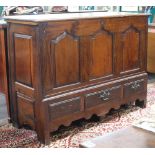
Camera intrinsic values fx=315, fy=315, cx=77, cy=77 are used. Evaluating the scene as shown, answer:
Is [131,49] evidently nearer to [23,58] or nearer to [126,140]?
[23,58]

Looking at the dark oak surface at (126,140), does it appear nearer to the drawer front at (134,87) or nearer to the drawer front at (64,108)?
the drawer front at (64,108)

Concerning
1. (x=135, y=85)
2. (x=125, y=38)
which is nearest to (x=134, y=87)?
(x=135, y=85)

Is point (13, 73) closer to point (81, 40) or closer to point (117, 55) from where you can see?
point (81, 40)

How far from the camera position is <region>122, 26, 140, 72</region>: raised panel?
280cm

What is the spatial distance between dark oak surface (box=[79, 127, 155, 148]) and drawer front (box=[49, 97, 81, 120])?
0.82m

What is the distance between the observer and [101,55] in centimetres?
261

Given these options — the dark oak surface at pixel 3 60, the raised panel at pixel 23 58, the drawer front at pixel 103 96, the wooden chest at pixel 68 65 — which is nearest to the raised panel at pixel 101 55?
A: the wooden chest at pixel 68 65

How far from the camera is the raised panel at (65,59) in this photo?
2260 mm

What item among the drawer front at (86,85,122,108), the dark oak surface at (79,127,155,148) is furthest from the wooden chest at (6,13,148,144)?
the dark oak surface at (79,127,155,148)

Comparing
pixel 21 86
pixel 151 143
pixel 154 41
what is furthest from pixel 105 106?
pixel 154 41

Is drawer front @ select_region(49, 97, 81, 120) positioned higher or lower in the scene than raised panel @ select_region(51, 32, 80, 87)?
lower

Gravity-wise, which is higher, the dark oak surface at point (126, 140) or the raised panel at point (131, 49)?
the raised panel at point (131, 49)

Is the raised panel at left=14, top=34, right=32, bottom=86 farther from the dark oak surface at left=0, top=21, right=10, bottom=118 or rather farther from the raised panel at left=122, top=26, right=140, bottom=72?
the raised panel at left=122, top=26, right=140, bottom=72

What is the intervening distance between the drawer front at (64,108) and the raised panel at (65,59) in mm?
142
